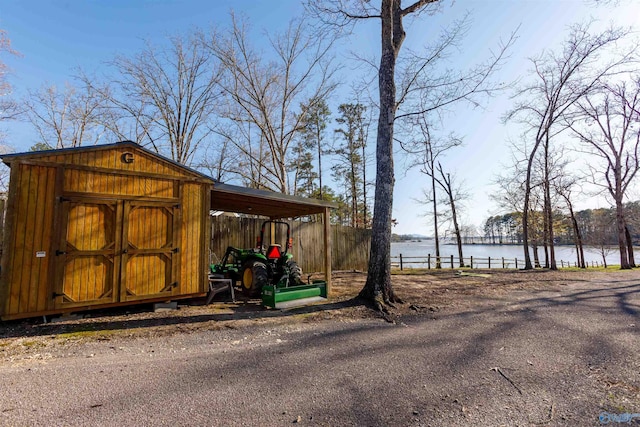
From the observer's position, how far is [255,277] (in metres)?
6.45

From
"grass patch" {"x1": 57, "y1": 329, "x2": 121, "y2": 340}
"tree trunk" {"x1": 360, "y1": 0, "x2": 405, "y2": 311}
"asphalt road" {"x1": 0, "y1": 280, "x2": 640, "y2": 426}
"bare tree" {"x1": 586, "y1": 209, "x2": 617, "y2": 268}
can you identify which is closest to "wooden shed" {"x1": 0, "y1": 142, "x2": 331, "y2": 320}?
"grass patch" {"x1": 57, "y1": 329, "x2": 121, "y2": 340}

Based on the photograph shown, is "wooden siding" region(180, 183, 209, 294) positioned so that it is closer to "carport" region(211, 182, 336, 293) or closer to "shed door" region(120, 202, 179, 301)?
"shed door" region(120, 202, 179, 301)

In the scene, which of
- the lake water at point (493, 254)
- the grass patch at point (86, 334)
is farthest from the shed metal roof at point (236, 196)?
the lake water at point (493, 254)

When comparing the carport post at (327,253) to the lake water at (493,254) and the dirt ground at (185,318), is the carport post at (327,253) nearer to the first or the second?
the dirt ground at (185,318)

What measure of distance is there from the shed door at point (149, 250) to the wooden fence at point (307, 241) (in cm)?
305

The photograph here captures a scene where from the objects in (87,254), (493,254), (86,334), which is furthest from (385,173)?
(493,254)

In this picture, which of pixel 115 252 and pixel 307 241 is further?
pixel 307 241

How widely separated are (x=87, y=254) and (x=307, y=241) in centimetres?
737

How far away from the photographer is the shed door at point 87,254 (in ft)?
14.9

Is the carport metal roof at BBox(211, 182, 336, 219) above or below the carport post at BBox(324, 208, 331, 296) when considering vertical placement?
above

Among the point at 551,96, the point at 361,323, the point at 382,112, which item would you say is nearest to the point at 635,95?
the point at 551,96

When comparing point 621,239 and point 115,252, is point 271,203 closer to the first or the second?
point 115,252

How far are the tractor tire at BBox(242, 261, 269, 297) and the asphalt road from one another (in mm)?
1927

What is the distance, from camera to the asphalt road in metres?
2.22
